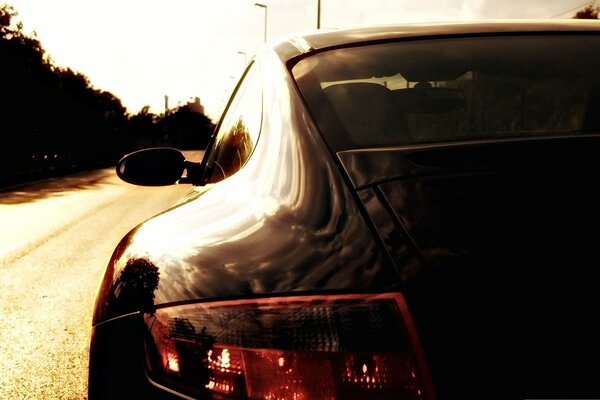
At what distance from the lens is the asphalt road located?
12.9 ft

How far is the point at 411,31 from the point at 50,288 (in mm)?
5275

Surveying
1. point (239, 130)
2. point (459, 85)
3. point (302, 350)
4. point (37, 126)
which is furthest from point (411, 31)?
point (37, 126)

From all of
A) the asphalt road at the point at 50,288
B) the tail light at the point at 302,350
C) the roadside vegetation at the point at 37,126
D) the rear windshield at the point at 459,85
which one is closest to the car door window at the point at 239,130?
the rear windshield at the point at 459,85

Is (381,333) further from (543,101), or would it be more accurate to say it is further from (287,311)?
(543,101)

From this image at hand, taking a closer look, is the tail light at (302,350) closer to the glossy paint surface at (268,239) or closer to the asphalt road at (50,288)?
the glossy paint surface at (268,239)

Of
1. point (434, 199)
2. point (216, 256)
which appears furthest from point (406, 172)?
point (216, 256)

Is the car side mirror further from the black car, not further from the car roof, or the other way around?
the black car

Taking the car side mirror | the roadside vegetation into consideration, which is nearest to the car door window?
the car side mirror

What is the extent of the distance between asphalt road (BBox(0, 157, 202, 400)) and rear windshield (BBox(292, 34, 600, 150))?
0.90 metres

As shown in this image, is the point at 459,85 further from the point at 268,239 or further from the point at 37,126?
the point at 37,126

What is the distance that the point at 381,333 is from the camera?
1074mm

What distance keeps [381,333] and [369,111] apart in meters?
0.82

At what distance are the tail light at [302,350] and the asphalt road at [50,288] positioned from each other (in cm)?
58

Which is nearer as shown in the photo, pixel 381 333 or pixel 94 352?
pixel 381 333
